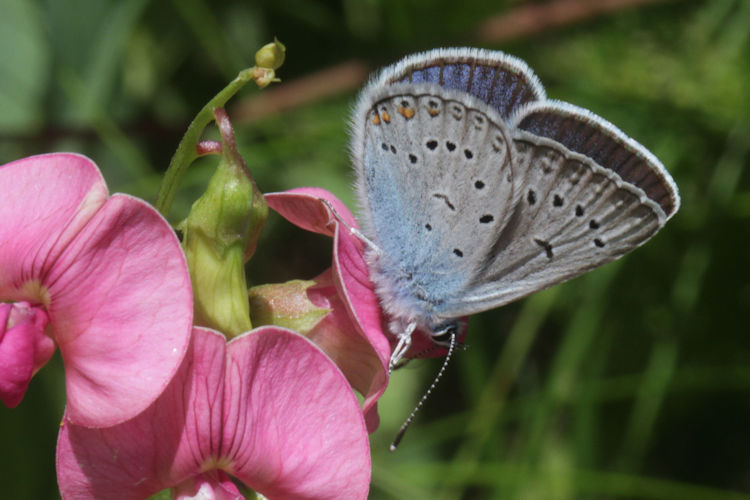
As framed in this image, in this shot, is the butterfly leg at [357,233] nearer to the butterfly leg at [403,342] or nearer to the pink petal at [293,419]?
the butterfly leg at [403,342]

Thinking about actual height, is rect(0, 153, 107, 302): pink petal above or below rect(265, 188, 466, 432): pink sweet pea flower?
above

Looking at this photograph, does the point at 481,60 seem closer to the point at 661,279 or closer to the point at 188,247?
the point at 188,247

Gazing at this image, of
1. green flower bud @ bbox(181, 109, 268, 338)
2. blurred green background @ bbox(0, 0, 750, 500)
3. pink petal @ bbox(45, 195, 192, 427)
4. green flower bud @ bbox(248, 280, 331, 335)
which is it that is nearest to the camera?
pink petal @ bbox(45, 195, 192, 427)

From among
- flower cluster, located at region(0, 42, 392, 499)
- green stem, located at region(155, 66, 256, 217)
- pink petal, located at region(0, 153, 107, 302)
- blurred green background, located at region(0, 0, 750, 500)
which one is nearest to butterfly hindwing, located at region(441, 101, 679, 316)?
flower cluster, located at region(0, 42, 392, 499)

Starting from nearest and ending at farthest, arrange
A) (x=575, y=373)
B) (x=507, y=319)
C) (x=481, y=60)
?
(x=481, y=60)
(x=575, y=373)
(x=507, y=319)

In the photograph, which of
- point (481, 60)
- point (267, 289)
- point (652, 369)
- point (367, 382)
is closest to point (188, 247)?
point (267, 289)

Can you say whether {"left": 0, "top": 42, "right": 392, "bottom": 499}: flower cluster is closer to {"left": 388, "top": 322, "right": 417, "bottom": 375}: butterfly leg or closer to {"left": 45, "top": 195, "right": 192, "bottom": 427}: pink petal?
{"left": 45, "top": 195, "right": 192, "bottom": 427}: pink petal

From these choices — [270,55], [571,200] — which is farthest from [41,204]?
[571,200]
